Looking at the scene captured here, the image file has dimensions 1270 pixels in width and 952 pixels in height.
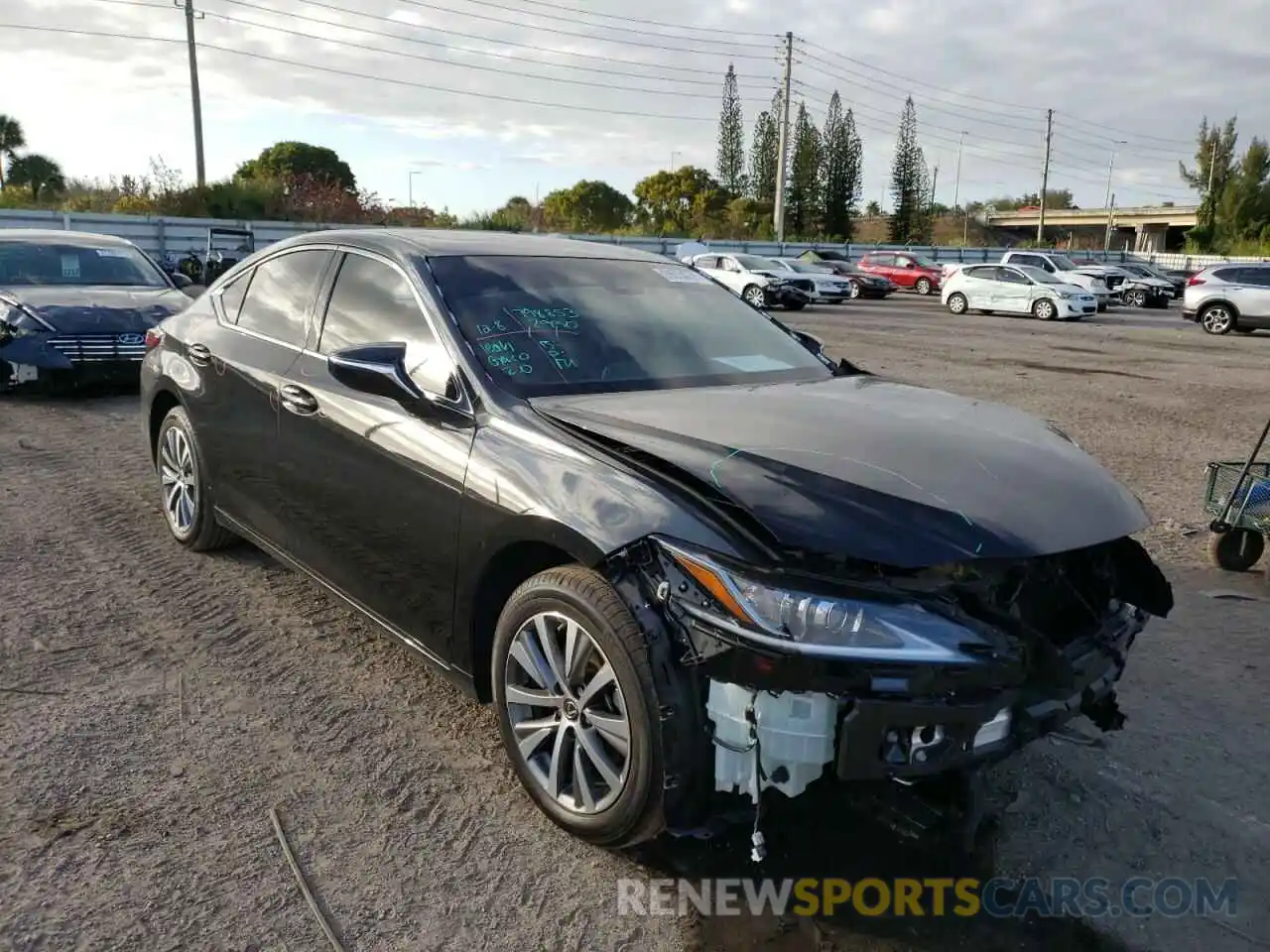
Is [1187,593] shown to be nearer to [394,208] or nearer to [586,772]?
[586,772]

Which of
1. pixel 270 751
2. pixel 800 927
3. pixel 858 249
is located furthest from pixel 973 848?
pixel 858 249

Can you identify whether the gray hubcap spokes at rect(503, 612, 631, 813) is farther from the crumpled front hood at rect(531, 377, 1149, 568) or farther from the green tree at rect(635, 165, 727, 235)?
the green tree at rect(635, 165, 727, 235)

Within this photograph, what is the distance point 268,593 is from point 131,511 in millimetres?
1761

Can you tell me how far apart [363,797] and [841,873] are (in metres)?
1.39

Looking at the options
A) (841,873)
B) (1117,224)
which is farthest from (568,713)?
(1117,224)

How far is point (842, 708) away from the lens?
91.1 inches

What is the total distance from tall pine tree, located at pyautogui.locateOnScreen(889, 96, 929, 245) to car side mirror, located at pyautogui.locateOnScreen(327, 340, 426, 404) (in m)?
80.3

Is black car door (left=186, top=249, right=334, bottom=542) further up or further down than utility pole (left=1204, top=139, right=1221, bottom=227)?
further down

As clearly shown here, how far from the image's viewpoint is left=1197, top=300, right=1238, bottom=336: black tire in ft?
74.3

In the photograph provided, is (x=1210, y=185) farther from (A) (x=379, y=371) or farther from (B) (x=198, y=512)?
(A) (x=379, y=371)

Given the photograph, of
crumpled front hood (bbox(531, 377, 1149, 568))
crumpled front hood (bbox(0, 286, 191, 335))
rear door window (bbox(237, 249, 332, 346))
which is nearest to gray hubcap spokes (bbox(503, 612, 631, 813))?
crumpled front hood (bbox(531, 377, 1149, 568))

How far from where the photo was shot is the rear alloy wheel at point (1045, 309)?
26.2m

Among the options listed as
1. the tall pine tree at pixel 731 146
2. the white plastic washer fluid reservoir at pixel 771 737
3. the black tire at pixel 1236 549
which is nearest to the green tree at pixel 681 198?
the tall pine tree at pixel 731 146

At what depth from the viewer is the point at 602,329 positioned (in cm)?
374
